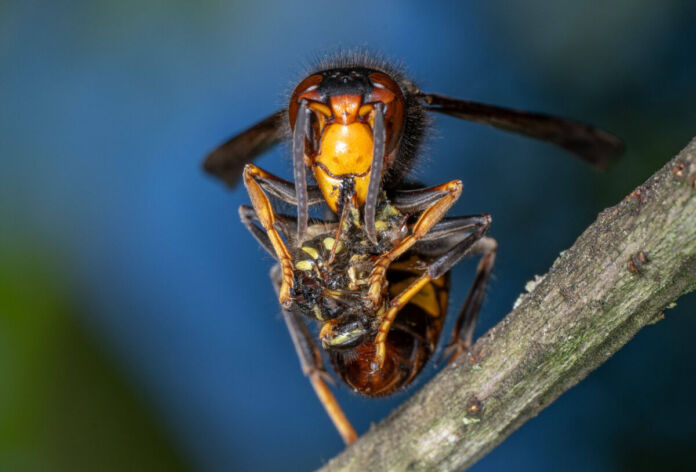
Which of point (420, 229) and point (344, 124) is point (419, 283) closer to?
point (420, 229)

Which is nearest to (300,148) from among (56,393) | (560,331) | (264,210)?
(264,210)

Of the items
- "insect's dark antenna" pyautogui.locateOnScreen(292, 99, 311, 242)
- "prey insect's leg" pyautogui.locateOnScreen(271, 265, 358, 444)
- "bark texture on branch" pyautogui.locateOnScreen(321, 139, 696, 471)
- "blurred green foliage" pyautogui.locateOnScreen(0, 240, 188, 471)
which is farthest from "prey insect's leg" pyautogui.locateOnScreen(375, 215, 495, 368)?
"blurred green foliage" pyautogui.locateOnScreen(0, 240, 188, 471)

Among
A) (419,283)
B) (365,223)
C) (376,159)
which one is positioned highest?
(376,159)

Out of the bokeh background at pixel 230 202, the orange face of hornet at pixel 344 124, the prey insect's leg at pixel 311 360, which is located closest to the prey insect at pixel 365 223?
the orange face of hornet at pixel 344 124

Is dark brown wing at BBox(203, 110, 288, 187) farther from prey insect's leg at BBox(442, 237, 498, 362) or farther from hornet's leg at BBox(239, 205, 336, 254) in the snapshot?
prey insect's leg at BBox(442, 237, 498, 362)

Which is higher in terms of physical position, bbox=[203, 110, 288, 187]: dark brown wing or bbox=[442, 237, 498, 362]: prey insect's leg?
bbox=[203, 110, 288, 187]: dark brown wing

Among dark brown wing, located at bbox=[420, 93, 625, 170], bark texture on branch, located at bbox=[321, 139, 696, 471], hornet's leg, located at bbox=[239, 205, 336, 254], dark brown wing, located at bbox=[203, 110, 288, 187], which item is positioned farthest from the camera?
dark brown wing, located at bbox=[203, 110, 288, 187]
